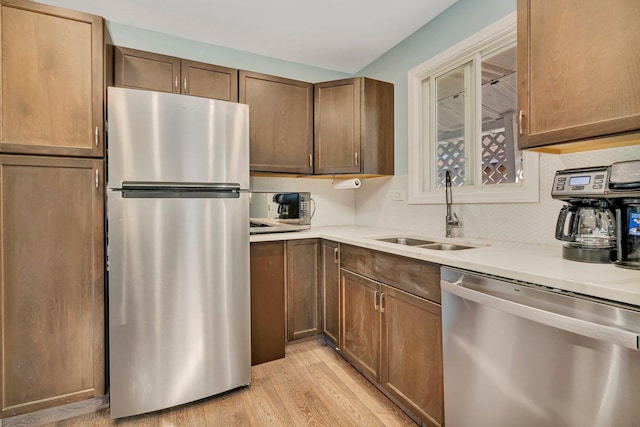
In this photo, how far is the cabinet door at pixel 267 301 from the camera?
7.13 feet

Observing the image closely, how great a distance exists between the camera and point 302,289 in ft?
8.07

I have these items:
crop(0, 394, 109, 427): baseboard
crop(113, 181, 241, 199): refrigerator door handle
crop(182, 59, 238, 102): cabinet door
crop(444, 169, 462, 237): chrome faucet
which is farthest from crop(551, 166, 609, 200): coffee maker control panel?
crop(0, 394, 109, 427): baseboard

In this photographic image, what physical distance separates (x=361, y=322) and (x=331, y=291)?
1.43ft

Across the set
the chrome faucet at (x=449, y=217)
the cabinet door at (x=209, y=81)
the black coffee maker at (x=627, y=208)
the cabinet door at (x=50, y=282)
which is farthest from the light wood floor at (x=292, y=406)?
the cabinet door at (x=209, y=81)

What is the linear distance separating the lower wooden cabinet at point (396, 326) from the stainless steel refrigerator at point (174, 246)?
2.43 feet

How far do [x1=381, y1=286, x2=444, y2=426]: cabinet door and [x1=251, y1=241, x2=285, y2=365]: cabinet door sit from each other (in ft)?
2.63

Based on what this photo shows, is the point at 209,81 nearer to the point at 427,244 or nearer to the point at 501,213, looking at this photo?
the point at 427,244

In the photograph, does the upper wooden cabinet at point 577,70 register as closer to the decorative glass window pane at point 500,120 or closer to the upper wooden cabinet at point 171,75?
the decorative glass window pane at point 500,120

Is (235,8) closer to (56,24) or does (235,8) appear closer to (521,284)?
(56,24)

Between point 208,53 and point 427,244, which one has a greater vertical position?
point 208,53

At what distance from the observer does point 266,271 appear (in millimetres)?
2211

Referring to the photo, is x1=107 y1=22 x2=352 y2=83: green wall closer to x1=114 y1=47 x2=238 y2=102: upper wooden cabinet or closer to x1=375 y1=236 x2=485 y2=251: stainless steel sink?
x1=114 y1=47 x2=238 y2=102: upper wooden cabinet

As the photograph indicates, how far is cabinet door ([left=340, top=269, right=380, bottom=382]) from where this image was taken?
1.87m

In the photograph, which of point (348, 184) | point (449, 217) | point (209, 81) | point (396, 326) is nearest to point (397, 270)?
point (396, 326)
